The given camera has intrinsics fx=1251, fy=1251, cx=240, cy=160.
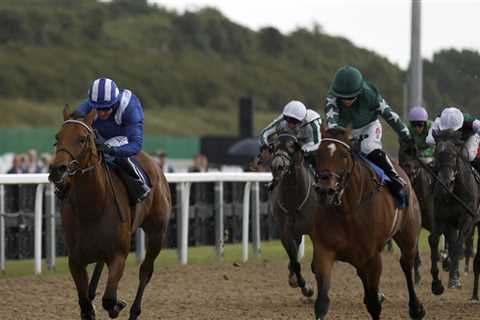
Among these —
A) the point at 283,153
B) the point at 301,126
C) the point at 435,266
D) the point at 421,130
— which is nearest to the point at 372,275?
the point at 283,153

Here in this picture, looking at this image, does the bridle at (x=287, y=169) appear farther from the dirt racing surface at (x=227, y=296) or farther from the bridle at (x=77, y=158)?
the bridle at (x=77, y=158)

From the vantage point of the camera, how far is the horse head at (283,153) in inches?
443

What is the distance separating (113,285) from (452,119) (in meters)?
4.82

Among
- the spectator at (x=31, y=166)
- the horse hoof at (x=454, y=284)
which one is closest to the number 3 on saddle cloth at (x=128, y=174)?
the horse hoof at (x=454, y=284)

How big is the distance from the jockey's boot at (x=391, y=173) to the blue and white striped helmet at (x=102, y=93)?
2.02 metres

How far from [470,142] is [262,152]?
7.03 feet

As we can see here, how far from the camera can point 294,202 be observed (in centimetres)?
1163

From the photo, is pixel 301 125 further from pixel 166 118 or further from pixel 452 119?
pixel 166 118

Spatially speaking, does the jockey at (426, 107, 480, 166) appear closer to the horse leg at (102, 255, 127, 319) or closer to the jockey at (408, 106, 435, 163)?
the jockey at (408, 106, 435, 163)

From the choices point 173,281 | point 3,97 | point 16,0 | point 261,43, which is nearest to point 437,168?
point 173,281

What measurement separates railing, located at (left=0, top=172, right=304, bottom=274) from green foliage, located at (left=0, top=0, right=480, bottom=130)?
36085 millimetres

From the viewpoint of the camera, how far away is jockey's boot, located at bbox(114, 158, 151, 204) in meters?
9.38

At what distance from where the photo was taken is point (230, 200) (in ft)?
56.6

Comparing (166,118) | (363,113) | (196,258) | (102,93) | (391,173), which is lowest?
(196,258)
